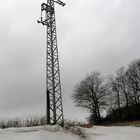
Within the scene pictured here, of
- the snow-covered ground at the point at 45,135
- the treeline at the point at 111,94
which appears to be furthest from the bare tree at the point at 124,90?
the snow-covered ground at the point at 45,135

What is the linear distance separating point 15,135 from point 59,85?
43.3 ft

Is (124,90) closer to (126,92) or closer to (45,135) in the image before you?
(126,92)

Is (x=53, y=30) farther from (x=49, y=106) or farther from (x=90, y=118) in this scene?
(x=90, y=118)

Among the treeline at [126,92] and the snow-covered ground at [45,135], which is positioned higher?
the treeline at [126,92]

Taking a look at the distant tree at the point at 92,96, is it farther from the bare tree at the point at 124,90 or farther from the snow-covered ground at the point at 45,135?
the snow-covered ground at the point at 45,135

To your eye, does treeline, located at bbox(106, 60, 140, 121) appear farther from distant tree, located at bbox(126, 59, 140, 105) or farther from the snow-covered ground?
the snow-covered ground

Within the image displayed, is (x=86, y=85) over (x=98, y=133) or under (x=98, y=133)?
over

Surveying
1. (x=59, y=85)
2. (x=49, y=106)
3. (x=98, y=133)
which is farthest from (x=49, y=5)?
(x=98, y=133)

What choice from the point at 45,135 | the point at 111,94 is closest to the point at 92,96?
the point at 111,94

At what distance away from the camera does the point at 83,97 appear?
54469mm

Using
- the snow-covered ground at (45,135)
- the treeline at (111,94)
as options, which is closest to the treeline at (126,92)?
the treeline at (111,94)

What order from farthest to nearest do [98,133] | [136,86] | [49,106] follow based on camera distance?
[136,86] < [49,106] < [98,133]

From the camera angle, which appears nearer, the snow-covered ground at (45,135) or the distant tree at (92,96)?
the snow-covered ground at (45,135)

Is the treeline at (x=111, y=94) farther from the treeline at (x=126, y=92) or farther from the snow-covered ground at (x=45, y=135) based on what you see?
the snow-covered ground at (x=45, y=135)
